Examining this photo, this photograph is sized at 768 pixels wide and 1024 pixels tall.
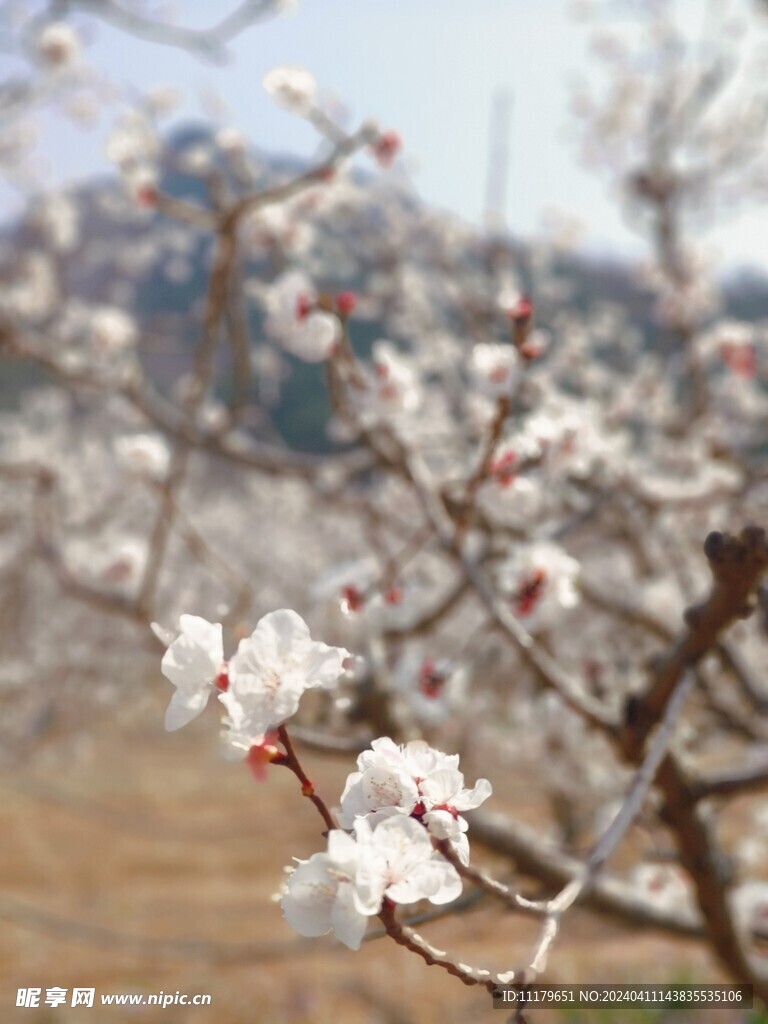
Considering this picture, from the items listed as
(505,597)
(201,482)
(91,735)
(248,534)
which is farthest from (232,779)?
(505,597)

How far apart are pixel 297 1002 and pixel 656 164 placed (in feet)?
17.3

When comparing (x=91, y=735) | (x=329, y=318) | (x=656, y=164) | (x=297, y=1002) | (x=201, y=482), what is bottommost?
(x=297, y=1002)

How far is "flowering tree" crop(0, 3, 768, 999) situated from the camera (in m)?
0.69

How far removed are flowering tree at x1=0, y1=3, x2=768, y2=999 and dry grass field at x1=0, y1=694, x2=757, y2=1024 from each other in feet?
1.94

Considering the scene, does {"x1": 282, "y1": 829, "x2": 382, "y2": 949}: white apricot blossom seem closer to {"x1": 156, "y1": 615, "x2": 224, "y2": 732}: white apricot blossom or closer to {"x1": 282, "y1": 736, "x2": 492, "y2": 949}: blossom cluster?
{"x1": 282, "y1": 736, "x2": 492, "y2": 949}: blossom cluster

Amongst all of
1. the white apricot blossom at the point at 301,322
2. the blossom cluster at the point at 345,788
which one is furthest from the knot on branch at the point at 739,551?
the white apricot blossom at the point at 301,322

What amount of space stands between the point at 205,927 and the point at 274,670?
541 centimetres

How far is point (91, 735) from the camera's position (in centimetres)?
962

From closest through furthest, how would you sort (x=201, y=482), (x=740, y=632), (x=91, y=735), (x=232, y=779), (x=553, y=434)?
(x=553, y=434), (x=740, y=632), (x=232, y=779), (x=91, y=735), (x=201, y=482)


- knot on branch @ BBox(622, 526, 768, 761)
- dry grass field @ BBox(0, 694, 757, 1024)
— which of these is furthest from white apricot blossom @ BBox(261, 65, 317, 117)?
dry grass field @ BBox(0, 694, 757, 1024)

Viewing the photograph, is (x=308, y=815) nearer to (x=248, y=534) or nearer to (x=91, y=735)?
(x=91, y=735)

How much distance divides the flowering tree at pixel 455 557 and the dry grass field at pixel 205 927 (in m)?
0.59

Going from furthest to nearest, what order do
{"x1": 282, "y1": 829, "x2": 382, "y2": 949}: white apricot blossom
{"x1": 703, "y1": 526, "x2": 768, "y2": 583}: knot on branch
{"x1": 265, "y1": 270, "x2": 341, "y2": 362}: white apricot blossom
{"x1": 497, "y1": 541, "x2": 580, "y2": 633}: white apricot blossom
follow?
{"x1": 265, "y1": 270, "x2": 341, "y2": 362}: white apricot blossom
{"x1": 497, "y1": 541, "x2": 580, "y2": 633}: white apricot blossom
{"x1": 703, "y1": 526, "x2": 768, "y2": 583}: knot on branch
{"x1": 282, "y1": 829, "x2": 382, "y2": 949}: white apricot blossom

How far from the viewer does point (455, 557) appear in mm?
1477
